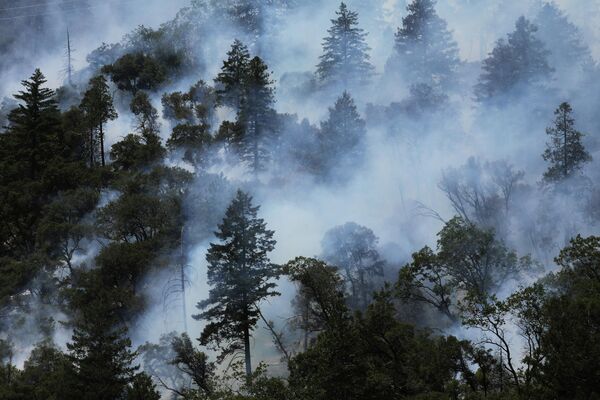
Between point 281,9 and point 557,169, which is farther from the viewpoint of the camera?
point 281,9

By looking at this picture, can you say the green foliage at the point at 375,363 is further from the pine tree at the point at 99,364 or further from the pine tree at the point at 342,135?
the pine tree at the point at 342,135

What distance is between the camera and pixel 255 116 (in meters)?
50.4

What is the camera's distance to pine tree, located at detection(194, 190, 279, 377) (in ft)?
95.8

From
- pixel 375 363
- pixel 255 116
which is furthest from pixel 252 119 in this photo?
pixel 375 363

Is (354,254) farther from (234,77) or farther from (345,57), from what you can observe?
(345,57)

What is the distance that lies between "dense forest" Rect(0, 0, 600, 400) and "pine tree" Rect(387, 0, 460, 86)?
0.26m

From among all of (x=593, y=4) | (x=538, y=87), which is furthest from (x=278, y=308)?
(x=593, y=4)

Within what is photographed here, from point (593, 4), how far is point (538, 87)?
121 feet

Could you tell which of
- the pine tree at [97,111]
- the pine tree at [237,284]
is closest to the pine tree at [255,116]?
the pine tree at [97,111]

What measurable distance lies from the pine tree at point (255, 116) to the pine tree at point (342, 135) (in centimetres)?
552

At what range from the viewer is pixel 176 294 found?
4122 cm

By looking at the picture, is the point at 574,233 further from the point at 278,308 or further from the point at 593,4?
the point at 593,4

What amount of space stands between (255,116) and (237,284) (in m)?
24.1

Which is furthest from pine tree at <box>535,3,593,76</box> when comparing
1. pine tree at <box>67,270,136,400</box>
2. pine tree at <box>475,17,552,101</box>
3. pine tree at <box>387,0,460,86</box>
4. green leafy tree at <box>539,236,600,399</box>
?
pine tree at <box>67,270,136,400</box>
